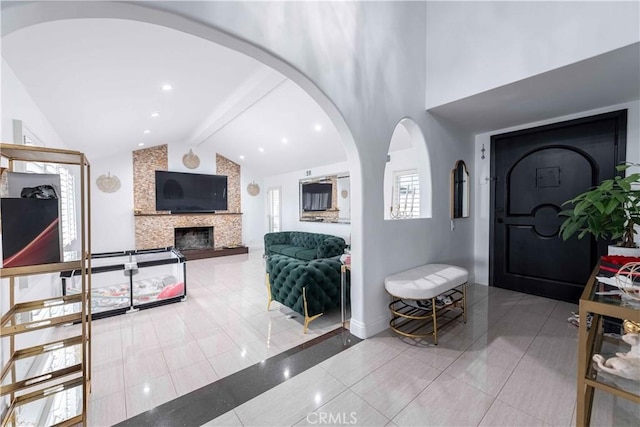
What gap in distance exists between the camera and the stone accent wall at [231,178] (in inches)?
311

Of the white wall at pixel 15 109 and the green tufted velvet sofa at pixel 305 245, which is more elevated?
the white wall at pixel 15 109

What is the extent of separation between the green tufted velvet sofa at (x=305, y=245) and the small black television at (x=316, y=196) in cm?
70

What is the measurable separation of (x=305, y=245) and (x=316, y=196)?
1280 millimetres

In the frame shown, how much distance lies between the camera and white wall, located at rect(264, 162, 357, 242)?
6098 mm

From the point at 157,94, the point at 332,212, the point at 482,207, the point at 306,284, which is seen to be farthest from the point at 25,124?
the point at 482,207

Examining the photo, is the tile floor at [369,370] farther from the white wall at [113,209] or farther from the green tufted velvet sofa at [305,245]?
the white wall at [113,209]

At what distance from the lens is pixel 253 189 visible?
8508 millimetres

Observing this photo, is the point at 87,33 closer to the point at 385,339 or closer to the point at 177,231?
the point at 385,339

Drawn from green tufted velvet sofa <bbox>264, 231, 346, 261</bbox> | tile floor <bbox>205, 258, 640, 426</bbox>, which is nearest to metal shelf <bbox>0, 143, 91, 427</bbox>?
tile floor <bbox>205, 258, 640, 426</bbox>

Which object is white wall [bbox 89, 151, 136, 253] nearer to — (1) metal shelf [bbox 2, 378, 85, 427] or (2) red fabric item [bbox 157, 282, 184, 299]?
(2) red fabric item [bbox 157, 282, 184, 299]

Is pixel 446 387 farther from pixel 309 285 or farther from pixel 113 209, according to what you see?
pixel 113 209

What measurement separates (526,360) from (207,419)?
7.84 ft

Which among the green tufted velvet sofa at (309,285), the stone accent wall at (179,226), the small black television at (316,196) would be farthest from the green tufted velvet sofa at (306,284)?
the stone accent wall at (179,226)

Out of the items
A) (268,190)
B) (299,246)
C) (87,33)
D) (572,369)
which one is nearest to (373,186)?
(572,369)
